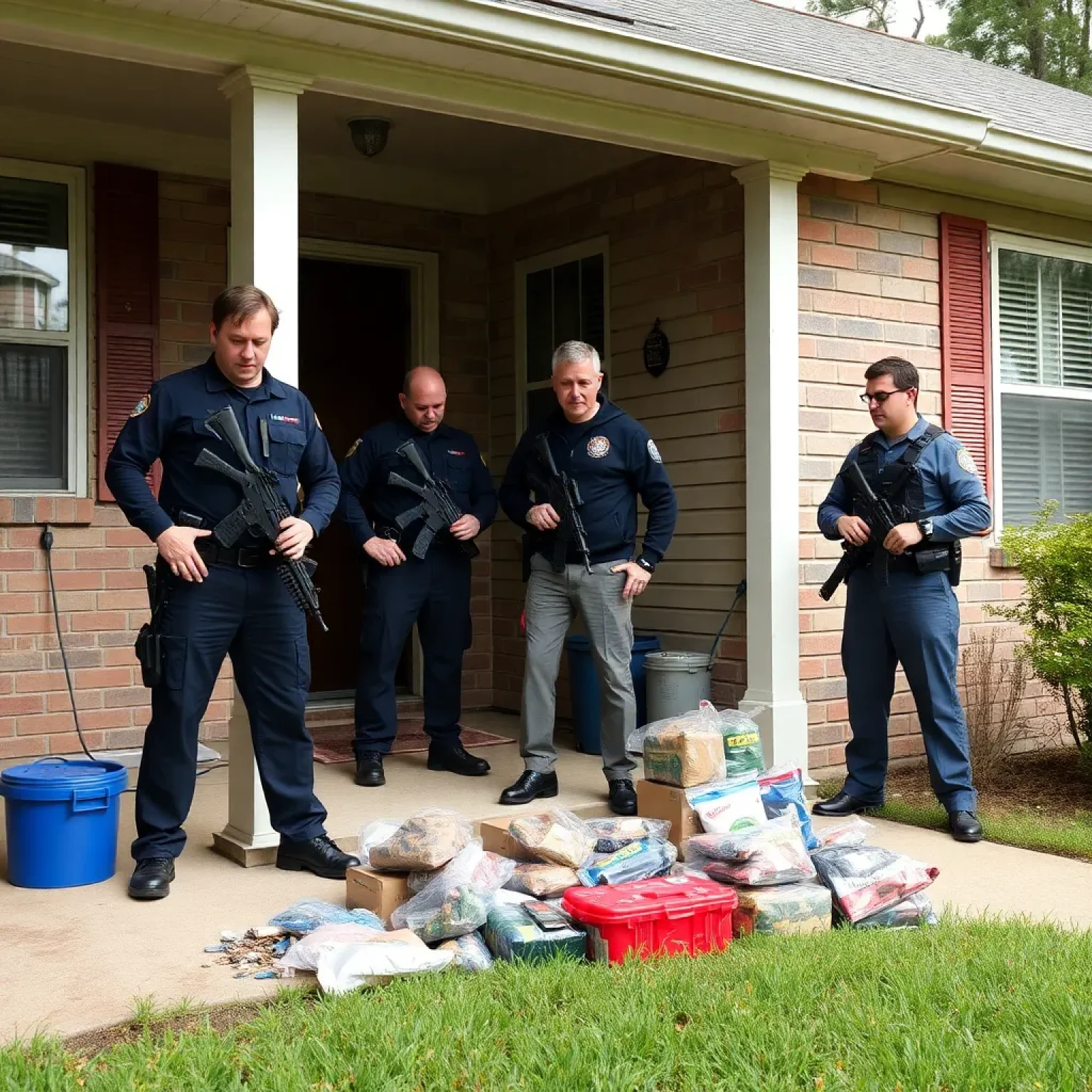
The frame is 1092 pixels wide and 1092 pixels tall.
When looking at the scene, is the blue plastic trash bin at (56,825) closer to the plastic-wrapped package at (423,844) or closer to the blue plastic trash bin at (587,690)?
the plastic-wrapped package at (423,844)

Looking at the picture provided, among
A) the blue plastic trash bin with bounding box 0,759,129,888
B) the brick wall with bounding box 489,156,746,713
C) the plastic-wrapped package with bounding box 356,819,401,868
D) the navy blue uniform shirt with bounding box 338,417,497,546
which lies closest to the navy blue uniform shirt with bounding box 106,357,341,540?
the blue plastic trash bin with bounding box 0,759,129,888

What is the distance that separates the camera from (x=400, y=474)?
6297 millimetres

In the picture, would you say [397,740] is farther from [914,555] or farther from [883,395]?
[883,395]

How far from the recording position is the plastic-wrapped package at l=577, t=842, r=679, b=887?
13.4 feet

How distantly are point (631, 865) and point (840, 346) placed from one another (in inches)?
133

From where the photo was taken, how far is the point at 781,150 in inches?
242

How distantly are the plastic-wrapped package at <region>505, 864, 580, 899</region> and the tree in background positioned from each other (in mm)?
22152

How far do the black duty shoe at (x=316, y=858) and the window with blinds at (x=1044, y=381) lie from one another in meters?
4.59

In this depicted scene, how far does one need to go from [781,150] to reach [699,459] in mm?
1529

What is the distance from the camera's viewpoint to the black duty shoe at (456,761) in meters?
6.31

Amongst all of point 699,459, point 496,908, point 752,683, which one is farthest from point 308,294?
point 496,908

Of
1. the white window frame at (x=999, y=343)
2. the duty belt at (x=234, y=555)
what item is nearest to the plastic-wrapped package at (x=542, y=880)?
the duty belt at (x=234, y=555)

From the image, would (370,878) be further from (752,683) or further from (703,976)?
(752,683)

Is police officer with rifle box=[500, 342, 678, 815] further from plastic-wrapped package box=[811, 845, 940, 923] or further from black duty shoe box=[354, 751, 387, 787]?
plastic-wrapped package box=[811, 845, 940, 923]
